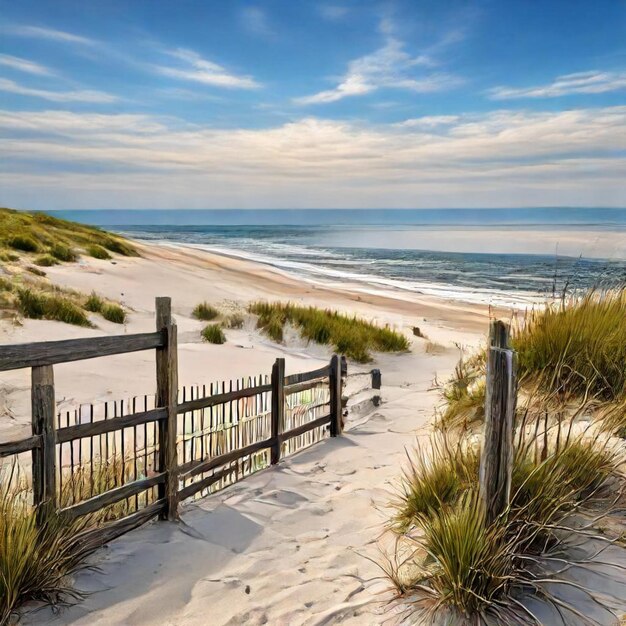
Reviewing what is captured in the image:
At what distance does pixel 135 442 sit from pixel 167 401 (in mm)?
509

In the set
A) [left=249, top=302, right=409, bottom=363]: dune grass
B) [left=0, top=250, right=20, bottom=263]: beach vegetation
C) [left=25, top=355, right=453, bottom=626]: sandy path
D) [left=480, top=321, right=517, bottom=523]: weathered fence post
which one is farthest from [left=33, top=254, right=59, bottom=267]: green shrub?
[left=480, top=321, right=517, bottom=523]: weathered fence post

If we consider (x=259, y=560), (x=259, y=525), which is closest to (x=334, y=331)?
(x=259, y=525)

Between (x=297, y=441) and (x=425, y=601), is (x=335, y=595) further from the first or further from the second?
(x=297, y=441)

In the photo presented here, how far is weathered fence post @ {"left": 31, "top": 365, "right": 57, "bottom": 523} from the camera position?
3.96m

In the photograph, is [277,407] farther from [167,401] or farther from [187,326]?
[187,326]

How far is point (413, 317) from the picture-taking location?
74.2ft

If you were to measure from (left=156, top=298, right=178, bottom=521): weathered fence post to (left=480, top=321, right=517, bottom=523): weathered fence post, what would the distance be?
255cm

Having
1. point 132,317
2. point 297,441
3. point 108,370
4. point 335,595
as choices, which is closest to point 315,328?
point 132,317

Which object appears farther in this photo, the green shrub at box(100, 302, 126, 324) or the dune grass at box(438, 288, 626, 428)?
the green shrub at box(100, 302, 126, 324)

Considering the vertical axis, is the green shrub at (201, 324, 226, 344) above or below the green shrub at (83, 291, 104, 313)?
below

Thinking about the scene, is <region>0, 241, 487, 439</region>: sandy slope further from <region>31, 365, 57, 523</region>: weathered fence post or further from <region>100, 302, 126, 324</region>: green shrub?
<region>31, 365, 57, 523</region>: weathered fence post

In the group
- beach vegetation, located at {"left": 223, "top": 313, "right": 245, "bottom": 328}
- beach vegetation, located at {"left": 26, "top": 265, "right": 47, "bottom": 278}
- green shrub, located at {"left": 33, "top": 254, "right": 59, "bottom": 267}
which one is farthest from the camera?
green shrub, located at {"left": 33, "top": 254, "right": 59, "bottom": 267}

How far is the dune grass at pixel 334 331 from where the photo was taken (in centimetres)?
1462

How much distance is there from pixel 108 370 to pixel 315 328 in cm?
623
